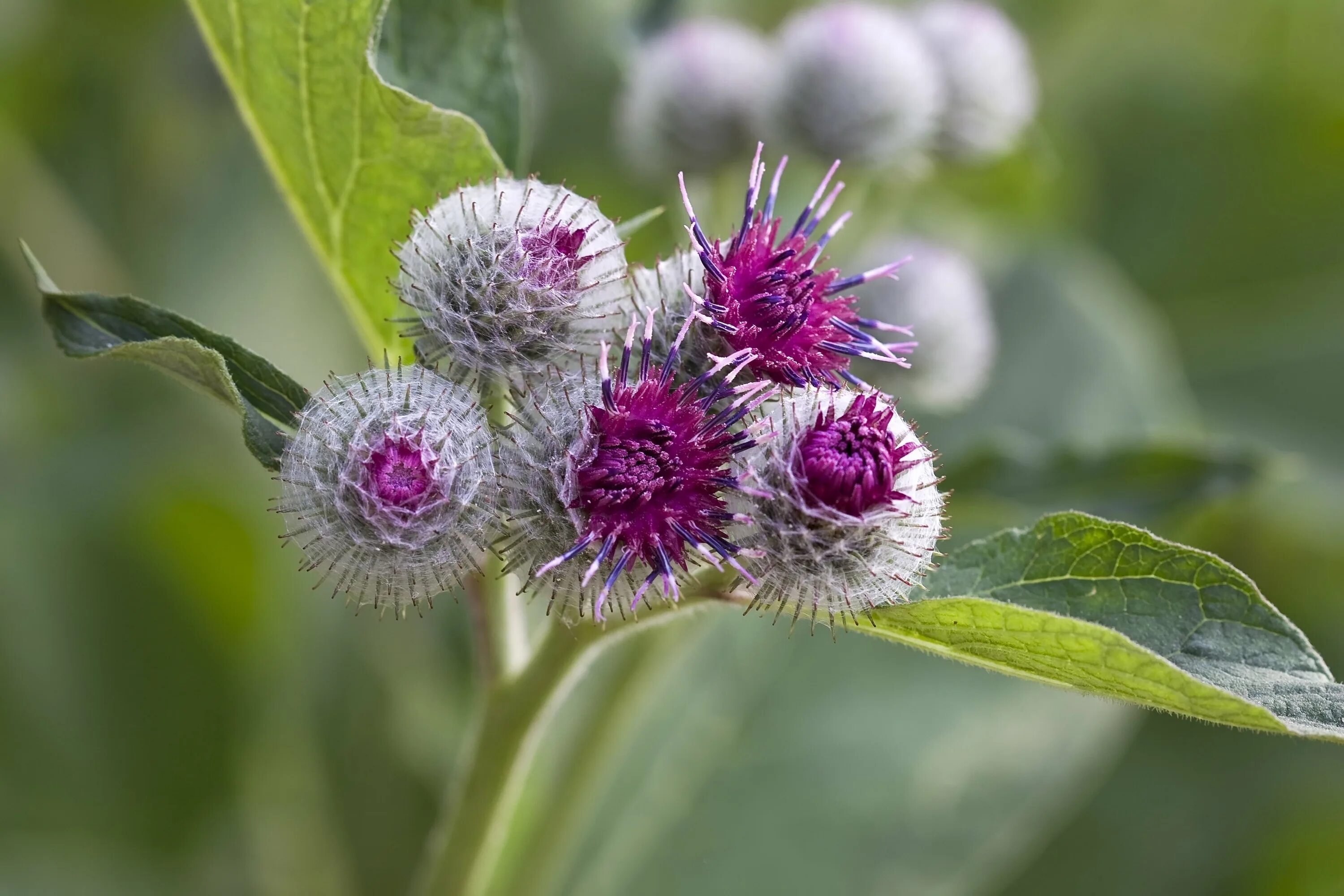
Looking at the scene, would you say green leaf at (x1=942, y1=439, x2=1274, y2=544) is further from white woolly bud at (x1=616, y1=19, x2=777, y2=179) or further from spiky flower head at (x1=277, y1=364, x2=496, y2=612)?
spiky flower head at (x1=277, y1=364, x2=496, y2=612)

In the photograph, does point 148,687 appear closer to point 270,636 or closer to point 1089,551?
point 270,636

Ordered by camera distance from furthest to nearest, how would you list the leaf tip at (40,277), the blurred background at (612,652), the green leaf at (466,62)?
the blurred background at (612,652), the green leaf at (466,62), the leaf tip at (40,277)

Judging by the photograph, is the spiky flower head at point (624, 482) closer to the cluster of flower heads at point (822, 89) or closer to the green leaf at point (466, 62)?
the green leaf at point (466, 62)

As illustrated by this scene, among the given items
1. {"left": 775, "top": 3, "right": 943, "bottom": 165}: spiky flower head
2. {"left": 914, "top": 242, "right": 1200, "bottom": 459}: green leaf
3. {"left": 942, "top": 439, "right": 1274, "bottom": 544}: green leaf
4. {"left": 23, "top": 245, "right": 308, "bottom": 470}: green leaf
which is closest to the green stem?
{"left": 23, "top": 245, "right": 308, "bottom": 470}: green leaf

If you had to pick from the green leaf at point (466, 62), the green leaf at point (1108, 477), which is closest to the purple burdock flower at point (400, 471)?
the green leaf at point (466, 62)

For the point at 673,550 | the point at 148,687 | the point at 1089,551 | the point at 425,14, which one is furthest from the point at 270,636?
the point at 1089,551

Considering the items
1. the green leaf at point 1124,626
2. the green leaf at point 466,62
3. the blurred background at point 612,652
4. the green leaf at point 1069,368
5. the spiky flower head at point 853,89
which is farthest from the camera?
the green leaf at point 1069,368

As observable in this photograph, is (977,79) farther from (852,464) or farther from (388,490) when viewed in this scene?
(388,490)
